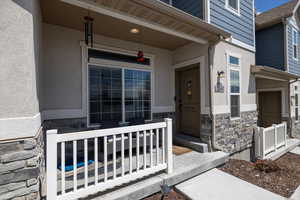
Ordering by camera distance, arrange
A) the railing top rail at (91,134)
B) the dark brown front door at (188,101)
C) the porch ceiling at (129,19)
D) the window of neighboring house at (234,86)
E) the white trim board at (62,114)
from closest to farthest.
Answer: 1. the railing top rail at (91,134)
2. the porch ceiling at (129,19)
3. the white trim board at (62,114)
4. the dark brown front door at (188,101)
5. the window of neighboring house at (234,86)

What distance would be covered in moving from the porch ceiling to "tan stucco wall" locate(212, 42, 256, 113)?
639 millimetres

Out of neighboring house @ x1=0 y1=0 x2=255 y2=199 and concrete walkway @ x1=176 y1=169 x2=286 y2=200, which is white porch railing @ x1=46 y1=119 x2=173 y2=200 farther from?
concrete walkway @ x1=176 y1=169 x2=286 y2=200

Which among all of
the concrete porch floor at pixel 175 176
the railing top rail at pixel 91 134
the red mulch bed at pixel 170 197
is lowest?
the red mulch bed at pixel 170 197

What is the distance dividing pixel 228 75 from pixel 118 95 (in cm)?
328

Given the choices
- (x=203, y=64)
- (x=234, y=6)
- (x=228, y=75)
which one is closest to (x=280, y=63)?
(x=234, y=6)

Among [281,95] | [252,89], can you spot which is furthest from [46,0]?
[281,95]

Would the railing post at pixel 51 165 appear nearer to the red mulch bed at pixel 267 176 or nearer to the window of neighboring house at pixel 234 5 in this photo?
the red mulch bed at pixel 267 176

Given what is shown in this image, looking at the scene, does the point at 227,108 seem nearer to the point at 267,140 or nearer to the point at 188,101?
the point at 188,101

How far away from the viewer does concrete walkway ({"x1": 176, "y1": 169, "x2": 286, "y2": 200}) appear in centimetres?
235

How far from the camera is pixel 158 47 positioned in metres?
4.64

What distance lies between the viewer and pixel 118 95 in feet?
13.2

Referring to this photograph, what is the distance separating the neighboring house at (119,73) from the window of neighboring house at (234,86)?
32mm

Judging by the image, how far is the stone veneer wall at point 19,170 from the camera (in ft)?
4.93

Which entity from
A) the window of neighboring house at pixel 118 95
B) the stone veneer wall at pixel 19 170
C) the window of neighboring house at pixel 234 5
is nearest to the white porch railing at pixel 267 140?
the window of neighboring house at pixel 118 95
